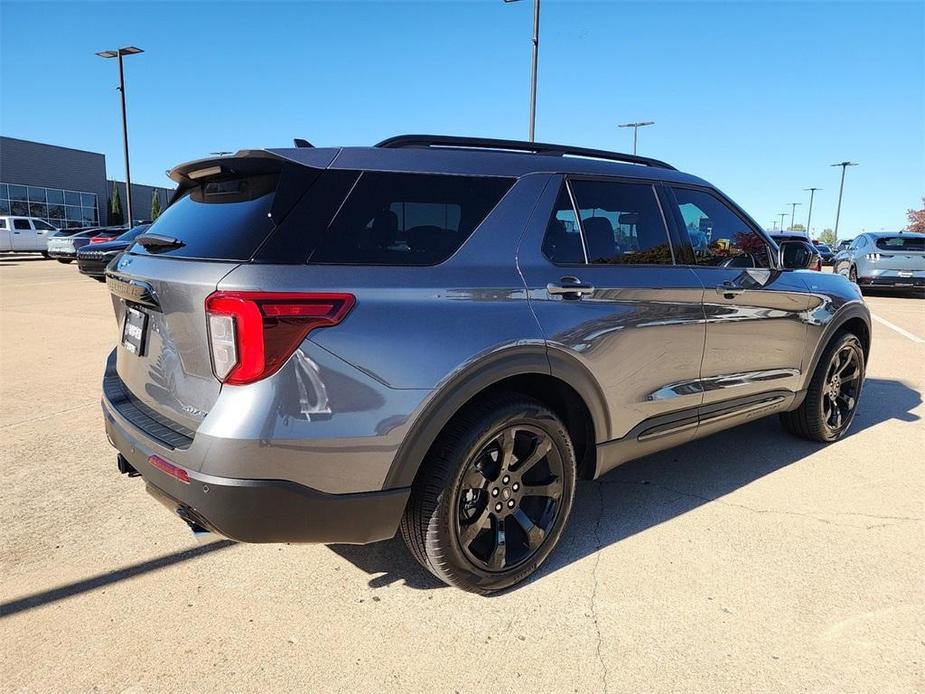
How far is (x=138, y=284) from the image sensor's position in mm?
2480

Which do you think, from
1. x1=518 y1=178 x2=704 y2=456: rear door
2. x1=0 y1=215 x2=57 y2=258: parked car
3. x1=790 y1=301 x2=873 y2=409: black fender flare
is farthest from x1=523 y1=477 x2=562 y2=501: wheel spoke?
x1=0 y1=215 x2=57 y2=258: parked car

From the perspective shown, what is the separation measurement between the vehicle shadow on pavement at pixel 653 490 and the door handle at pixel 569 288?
122cm

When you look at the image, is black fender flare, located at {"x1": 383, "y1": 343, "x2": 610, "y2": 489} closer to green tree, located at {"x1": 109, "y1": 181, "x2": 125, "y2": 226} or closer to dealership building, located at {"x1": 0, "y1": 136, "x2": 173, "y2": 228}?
dealership building, located at {"x1": 0, "y1": 136, "x2": 173, "y2": 228}

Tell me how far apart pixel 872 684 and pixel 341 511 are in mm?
1875

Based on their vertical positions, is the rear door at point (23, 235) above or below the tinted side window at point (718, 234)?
below

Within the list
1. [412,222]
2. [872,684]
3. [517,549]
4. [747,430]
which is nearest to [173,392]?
[412,222]

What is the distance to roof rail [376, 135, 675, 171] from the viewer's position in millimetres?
2656

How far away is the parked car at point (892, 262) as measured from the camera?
15602 mm

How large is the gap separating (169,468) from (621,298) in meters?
1.98

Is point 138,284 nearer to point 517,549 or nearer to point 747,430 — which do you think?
point 517,549

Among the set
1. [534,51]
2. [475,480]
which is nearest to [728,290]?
[475,480]

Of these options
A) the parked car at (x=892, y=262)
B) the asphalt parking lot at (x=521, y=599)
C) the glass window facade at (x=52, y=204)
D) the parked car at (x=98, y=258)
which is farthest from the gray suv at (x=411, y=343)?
Answer: the glass window facade at (x=52, y=204)

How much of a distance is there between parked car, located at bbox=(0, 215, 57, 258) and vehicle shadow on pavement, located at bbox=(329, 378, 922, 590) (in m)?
32.2

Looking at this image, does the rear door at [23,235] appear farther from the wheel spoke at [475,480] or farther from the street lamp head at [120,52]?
the wheel spoke at [475,480]
